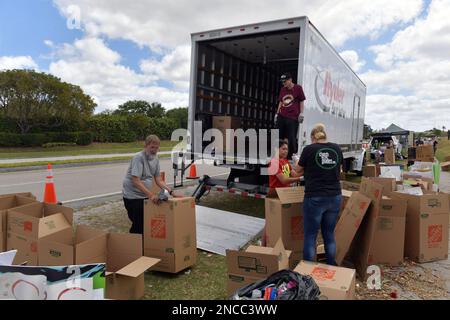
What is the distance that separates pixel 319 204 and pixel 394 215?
1.48 metres

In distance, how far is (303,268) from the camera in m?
3.43

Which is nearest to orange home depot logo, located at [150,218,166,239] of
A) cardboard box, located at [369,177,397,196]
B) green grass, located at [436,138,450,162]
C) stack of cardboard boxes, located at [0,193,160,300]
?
stack of cardboard boxes, located at [0,193,160,300]

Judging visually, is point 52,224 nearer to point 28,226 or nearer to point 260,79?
point 28,226

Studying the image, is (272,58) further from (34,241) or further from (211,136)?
(34,241)

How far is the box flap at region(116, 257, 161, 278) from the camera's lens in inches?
126

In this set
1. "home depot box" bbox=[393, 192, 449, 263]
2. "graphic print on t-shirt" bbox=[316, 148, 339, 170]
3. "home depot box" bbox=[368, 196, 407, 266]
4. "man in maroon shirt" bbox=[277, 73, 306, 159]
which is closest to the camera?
"graphic print on t-shirt" bbox=[316, 148, 339, 170]

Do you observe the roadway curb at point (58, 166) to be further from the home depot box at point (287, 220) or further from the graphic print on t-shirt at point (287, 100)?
the home depot box at point (287, 220)

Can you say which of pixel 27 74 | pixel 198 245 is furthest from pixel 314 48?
pixel 27 74

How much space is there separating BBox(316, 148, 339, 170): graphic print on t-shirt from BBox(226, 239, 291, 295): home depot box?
997 mm

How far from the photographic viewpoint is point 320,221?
3914 millimetres

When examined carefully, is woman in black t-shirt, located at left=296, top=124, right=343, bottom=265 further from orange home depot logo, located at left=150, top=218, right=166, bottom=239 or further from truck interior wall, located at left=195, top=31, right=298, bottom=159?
truck interior wall, located at left=195, top=31, right=298, bottom=159

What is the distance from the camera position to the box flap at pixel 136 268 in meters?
3.19

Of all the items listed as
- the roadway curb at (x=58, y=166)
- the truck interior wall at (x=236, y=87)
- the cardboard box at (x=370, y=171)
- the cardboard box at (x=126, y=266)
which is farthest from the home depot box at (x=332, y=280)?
the roadway curb at (x=58, y=166)
